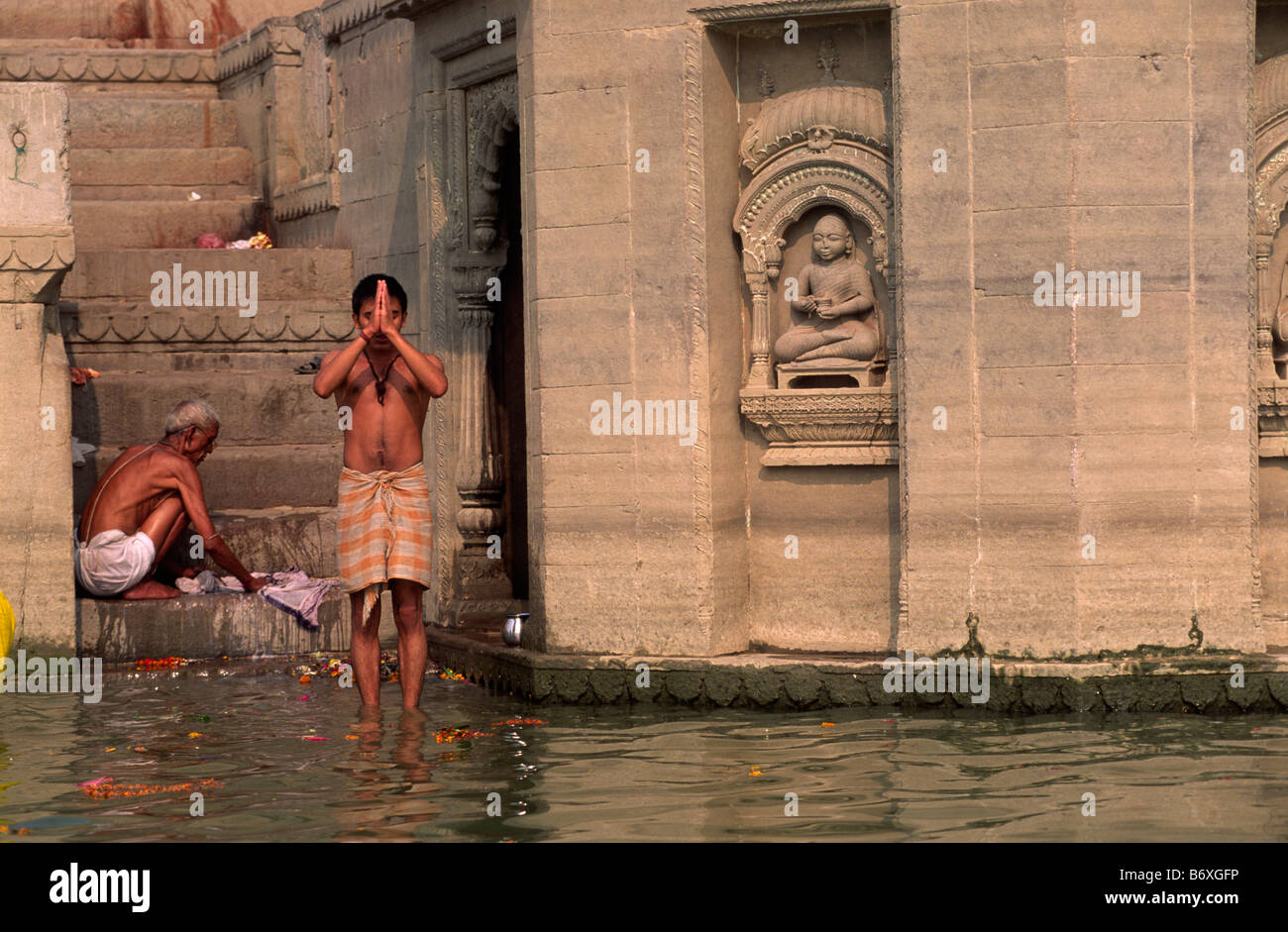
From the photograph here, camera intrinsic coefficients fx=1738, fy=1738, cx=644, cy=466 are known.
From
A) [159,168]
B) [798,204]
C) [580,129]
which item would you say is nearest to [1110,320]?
[798,204]

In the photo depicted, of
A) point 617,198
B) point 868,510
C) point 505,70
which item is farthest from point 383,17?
point 868,510

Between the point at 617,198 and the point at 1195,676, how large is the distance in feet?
11.1

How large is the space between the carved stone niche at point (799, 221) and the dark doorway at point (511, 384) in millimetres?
2129

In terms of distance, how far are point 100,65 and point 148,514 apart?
606 centimetres

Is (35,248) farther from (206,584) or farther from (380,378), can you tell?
(380,378)

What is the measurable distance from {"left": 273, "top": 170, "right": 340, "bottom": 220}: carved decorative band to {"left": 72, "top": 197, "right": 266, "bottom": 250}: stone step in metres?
0.34

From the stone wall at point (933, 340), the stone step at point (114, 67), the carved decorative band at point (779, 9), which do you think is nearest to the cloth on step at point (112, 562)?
the stone wall at point (933, 340)

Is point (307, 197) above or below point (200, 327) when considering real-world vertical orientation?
above

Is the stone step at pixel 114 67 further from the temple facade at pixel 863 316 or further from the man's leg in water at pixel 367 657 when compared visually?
the man's leg in water at pixel 367 657

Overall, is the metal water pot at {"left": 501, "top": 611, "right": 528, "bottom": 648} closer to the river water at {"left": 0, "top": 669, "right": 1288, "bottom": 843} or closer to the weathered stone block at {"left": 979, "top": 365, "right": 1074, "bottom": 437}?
the river water at {"left": 0, "top": 669, "right": 1288, "bottom": 843}

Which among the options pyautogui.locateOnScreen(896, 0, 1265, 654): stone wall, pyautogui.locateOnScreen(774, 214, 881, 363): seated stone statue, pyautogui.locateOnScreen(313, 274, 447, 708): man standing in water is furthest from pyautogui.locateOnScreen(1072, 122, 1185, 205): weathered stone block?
pyautogui.locateOnScreen(313, 274, 447, 708): man standing in water

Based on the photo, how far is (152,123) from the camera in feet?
44.3

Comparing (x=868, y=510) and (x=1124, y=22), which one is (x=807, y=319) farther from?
(x=1124, y=22)

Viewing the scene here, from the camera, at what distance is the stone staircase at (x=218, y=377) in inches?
365
